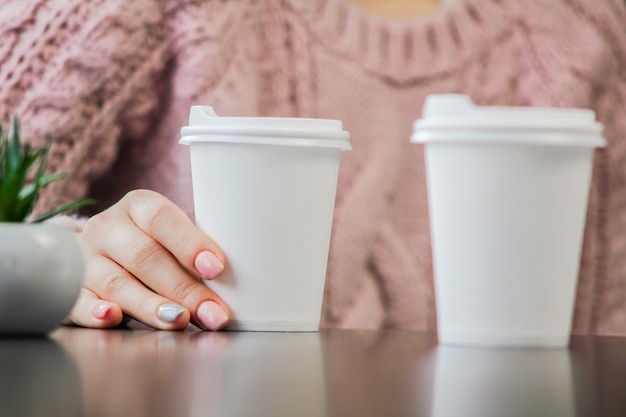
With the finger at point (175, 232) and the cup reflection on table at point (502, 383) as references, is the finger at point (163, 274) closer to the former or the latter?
the finger at point (175, 232)

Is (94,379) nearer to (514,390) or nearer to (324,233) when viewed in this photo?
(514,390)

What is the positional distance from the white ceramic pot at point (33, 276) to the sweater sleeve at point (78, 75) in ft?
2.38

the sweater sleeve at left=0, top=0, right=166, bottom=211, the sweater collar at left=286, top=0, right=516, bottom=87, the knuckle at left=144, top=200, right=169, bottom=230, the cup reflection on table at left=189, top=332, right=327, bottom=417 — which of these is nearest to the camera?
the cup reflection on table at left=189, top=332, right=327, bottom=417

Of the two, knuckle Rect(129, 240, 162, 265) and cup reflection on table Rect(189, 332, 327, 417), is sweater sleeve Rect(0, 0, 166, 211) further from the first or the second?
cup reflection on table Rect(189, 332, 327, 417)

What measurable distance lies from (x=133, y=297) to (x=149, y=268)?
0.04 metres

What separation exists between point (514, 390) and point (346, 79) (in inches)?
43.1

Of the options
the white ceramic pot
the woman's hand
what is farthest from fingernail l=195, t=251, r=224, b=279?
the white ceramic pot

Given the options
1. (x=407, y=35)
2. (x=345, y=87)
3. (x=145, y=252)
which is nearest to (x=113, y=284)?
(x=145, y=252)

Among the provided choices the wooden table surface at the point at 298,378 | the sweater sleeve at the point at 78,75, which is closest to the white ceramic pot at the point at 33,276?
the wooden table surface at the point at 298,378

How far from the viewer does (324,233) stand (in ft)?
2.11

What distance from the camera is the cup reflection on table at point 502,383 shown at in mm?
330

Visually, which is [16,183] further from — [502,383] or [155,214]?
[502,383]

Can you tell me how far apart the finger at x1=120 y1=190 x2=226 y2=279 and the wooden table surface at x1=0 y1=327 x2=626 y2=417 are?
73mm

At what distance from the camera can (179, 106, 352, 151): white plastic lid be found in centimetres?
60
